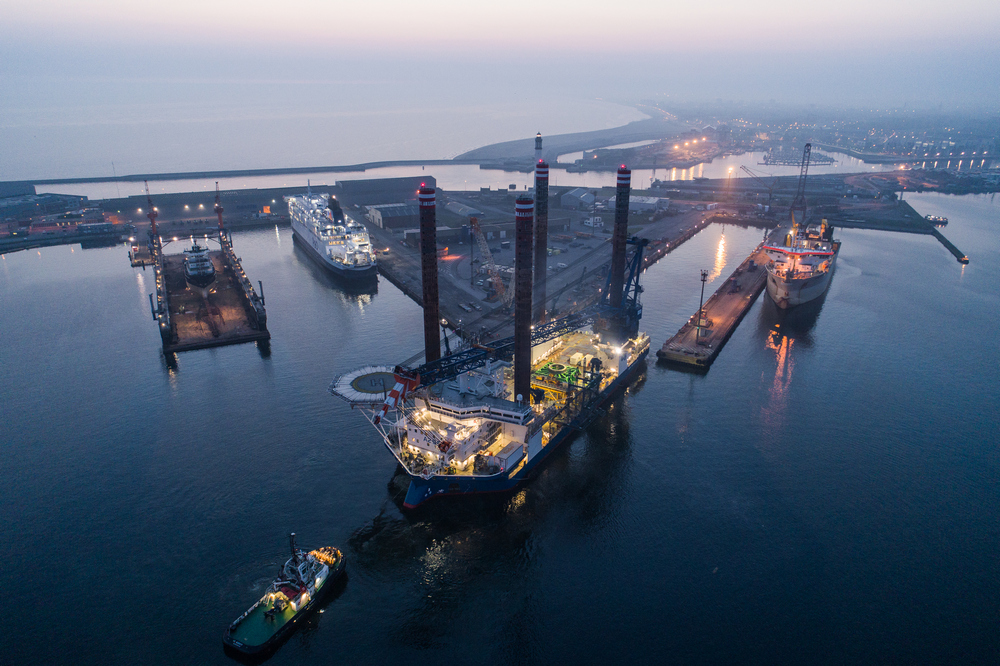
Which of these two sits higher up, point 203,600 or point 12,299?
point 12,299

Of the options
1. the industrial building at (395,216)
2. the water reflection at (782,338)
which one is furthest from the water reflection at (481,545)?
the industrial building at (395,216)

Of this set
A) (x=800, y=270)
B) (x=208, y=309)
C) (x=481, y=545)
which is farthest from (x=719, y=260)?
(x=208, y=309)

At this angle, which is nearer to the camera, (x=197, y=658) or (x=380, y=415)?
(x=197, y=658)

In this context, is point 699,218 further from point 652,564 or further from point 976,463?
point 652,564

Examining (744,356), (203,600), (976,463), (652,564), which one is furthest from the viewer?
(744,356)

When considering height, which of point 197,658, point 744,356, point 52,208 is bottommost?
point 197,658

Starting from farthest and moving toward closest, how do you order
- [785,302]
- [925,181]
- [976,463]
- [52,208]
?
[925,181], [52,208], [785,302], [976,463]

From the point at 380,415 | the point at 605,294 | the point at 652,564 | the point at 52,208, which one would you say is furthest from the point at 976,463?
the point at 52,208

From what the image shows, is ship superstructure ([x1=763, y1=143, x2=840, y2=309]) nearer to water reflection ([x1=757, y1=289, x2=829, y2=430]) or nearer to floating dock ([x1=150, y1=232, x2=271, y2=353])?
water reflection ([x1=757, y1=289, x2=829, y2=430])
